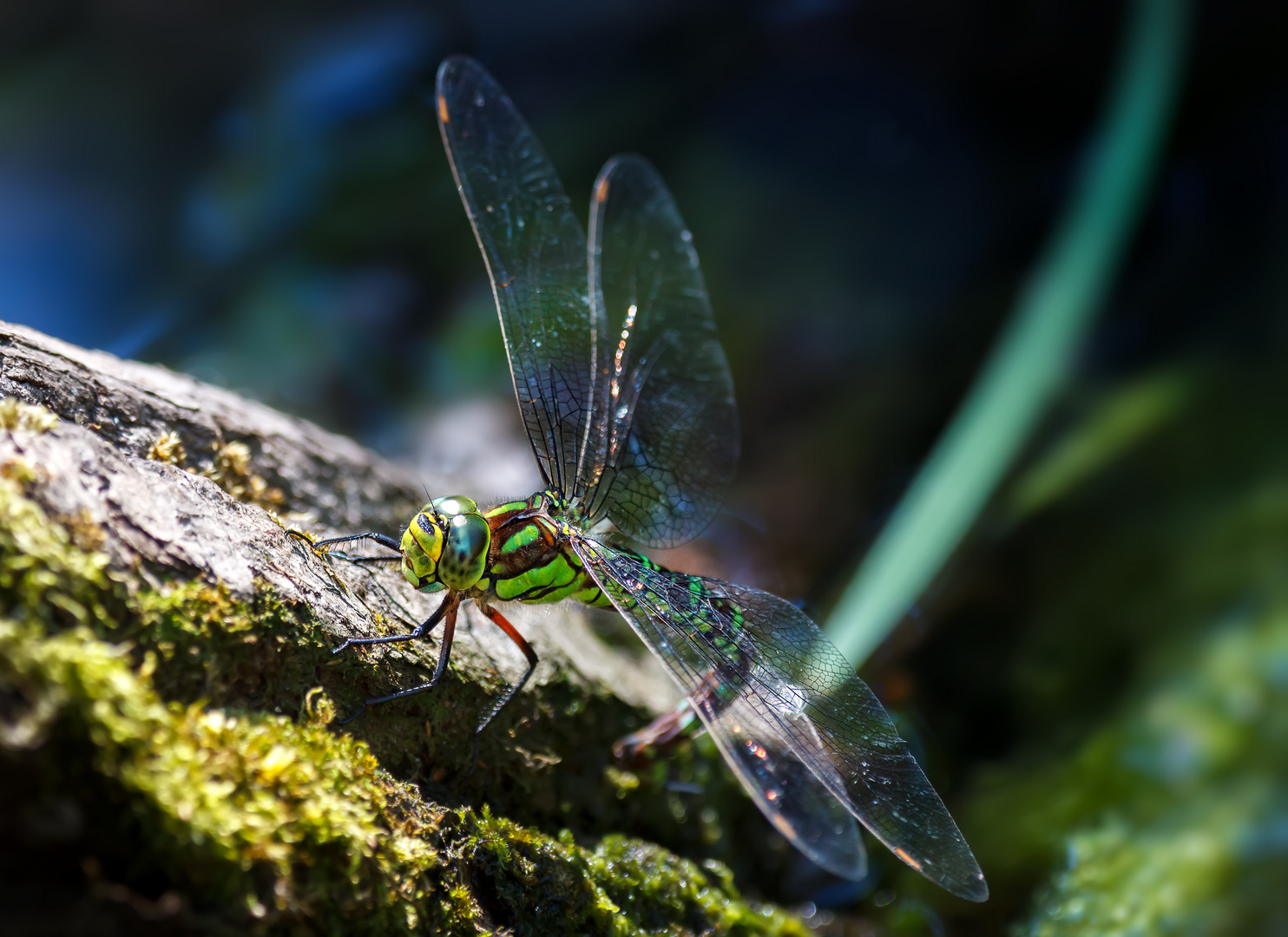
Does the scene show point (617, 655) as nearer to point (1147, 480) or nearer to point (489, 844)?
point (489, 844)

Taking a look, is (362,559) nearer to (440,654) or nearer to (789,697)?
(440,654)

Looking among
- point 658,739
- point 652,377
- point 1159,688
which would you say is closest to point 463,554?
point 658,739

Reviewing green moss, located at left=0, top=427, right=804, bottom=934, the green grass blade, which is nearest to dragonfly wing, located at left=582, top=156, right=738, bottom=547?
the green grass blade

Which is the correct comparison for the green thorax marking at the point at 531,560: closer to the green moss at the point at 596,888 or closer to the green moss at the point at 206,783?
the green moss at the point at 206,783

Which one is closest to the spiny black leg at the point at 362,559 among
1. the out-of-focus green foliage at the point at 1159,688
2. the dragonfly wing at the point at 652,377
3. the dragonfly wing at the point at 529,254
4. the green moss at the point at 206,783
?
the green moss at the point at 206,783

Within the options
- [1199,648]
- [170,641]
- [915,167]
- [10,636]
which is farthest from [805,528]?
[10,636]

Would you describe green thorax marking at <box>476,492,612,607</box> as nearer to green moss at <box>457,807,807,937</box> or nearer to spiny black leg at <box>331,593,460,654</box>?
spiny black leg at <box>331,593,460,654</box>
